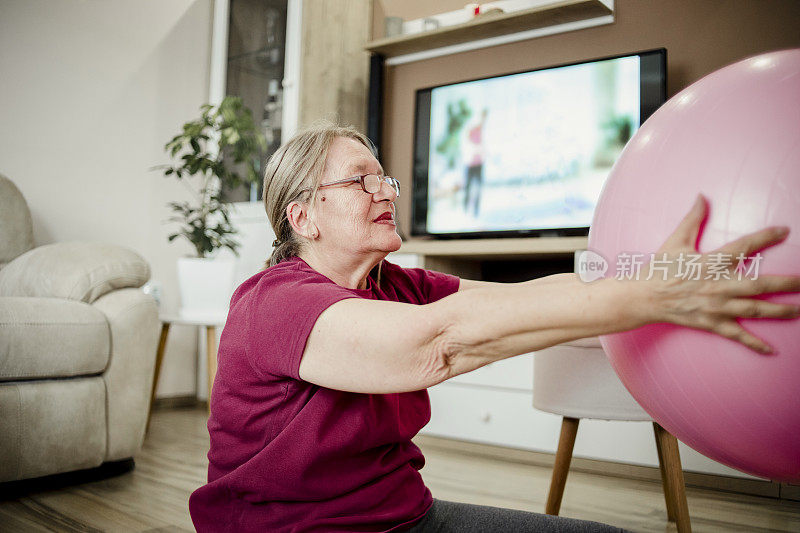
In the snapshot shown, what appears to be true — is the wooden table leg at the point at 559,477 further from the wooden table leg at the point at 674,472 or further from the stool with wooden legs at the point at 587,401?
the wooden table leg at the point at 674,472

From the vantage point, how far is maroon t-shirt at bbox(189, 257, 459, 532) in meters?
0.81

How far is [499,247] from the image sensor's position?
270 centimetres

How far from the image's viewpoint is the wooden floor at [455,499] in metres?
1.65

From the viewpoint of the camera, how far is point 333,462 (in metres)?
0.85

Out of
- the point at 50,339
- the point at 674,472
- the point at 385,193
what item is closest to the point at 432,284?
the point at 385,193

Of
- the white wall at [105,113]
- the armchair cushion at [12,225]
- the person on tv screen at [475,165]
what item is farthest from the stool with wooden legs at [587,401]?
the white wall at [105,113]

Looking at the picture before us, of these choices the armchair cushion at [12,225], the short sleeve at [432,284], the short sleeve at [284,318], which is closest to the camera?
the short sleeve at [284,318]

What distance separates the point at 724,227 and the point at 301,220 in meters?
0.61

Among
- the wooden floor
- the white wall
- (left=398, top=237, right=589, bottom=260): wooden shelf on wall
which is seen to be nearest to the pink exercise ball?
the wooden floor

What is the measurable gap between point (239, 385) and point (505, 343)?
378mm

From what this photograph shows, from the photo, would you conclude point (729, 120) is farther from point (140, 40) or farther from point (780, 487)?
point (140, 40)

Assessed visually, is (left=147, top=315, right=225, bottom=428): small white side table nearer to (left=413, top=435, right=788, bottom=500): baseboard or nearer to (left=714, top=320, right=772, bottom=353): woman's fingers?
(left=413, top=435, right=788, bottom=500): baseboard

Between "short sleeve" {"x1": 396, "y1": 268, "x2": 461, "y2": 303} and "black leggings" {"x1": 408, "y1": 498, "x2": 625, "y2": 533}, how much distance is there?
363 mm

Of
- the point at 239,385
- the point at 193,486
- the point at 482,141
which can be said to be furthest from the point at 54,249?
the point at 482,141
